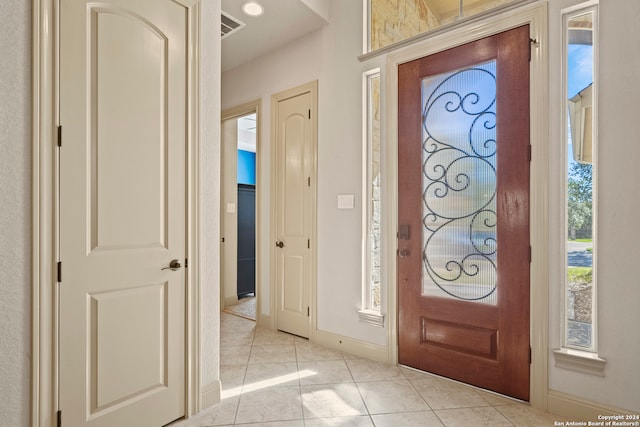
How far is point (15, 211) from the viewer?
1.45 meters

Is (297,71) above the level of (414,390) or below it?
above

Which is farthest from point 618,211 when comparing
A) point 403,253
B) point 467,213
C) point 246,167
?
point 246,167

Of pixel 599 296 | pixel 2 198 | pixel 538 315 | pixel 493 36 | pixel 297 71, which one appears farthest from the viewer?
pixel 297 71

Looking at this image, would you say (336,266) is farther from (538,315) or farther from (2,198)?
(2,198)

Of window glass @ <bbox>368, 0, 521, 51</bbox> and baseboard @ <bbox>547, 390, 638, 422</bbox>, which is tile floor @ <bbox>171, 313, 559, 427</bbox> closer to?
baseboard @ <bbox>547, 390, 638, 422</bbox>

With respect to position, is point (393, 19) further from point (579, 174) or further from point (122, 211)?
point (122, 211)

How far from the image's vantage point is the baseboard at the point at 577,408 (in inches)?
74.9

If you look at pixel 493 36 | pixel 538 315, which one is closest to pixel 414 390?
pixel 538 315

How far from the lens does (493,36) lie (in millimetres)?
2318

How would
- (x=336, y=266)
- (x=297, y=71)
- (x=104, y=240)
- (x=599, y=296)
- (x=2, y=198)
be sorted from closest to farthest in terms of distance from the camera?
(x=2, y=198)
(x=104, y=240)
(x=599, y=296)
(x=336, y=266)
(x=297, y=71)

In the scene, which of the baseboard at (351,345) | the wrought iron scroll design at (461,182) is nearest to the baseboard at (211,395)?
the baseboard at (351,345)

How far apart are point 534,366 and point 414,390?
751 millimetres

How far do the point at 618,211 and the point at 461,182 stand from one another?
86cm

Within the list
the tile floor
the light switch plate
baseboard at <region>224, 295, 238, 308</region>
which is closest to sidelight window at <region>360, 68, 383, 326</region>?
the light switch plate
